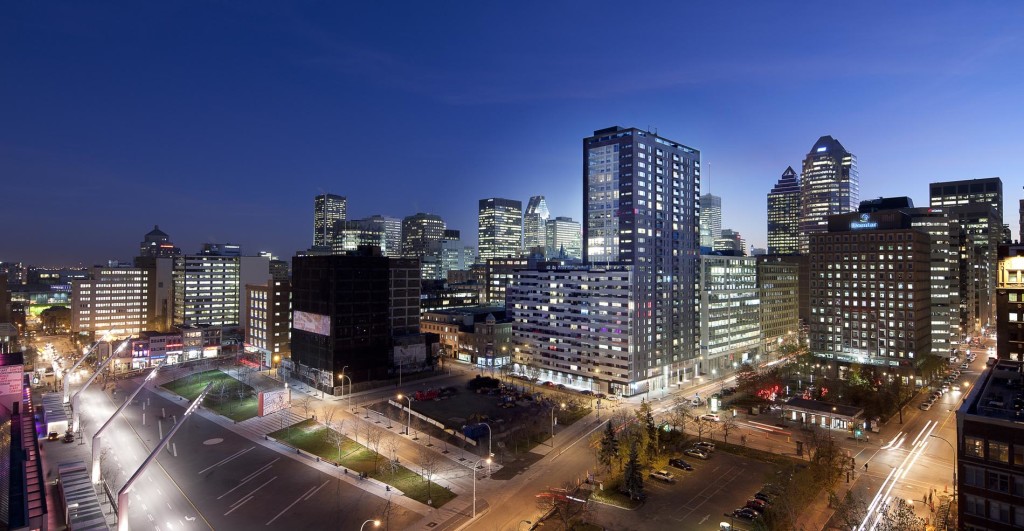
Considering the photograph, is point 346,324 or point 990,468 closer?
point 990,468

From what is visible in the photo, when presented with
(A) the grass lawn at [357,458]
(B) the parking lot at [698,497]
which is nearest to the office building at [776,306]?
(B) the parking lot at [698,497]

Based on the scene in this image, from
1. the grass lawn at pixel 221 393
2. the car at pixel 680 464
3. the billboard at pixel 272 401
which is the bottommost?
the car at pixel 680 464

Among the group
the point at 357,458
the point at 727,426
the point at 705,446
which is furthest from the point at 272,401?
the point at 727,426

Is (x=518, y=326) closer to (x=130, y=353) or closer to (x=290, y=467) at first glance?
(x=290, y=467)

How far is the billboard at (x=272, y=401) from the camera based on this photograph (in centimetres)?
8906

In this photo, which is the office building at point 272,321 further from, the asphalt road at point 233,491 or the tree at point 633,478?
the tree at point 633,478

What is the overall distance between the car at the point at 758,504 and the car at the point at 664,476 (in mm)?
9199

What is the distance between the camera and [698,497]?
60.0 metres

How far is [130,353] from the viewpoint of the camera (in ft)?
447

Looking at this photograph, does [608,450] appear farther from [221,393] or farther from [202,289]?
[202,289]

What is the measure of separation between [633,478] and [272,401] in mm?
61466

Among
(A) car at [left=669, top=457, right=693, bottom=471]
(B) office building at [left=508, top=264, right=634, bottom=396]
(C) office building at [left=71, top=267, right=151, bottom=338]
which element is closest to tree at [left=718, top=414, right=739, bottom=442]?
(A) car at [left=669, top=457, right=693, bottom=471]

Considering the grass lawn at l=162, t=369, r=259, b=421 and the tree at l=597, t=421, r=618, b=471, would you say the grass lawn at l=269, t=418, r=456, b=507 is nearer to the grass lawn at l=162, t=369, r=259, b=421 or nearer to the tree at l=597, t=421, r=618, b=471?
the grass lawn at l=162, t=369, r=259, b=421

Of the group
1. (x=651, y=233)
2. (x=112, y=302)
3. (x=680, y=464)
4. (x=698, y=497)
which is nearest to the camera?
(x=698, y=497)
